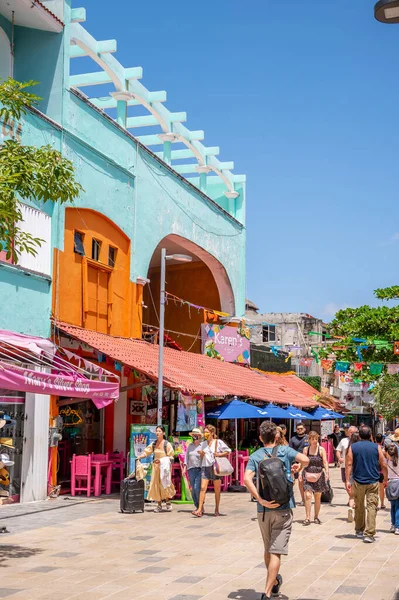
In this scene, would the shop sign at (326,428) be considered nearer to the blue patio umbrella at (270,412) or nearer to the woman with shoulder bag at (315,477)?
the blue patio umbrella at (270,412)

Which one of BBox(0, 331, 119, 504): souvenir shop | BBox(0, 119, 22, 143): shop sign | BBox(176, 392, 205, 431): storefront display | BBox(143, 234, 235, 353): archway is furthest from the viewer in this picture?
BBox(143, 234, 235, 353): archway

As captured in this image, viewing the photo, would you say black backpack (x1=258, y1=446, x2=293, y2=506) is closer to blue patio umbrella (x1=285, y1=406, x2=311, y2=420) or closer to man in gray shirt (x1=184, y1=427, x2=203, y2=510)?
man in gray shirt (x1=184, y1=427, x2=203, y2=510)

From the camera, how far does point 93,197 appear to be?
19609 mm

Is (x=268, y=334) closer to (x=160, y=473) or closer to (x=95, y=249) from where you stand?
(x=95, y=249)

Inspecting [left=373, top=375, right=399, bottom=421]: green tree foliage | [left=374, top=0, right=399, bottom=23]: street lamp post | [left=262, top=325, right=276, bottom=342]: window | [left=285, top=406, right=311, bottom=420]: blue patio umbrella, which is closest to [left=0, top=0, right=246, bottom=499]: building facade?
[left=285, top=406, right=311, bottom=420]: blue patio umbrella

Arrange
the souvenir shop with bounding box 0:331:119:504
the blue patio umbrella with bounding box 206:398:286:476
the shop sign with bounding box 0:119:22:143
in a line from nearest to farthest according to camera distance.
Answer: the souvenir shop with bounding box 0:331:119:504 < the shop sign with bounding box 0:119:22:143 < the blue patio umbrella with bounding box 206:398:286:476

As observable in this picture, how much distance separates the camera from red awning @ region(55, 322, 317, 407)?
18078 mm

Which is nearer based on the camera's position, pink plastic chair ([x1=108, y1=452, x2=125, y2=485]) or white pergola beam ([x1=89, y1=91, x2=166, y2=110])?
pink plastic chair ([x1=108, y1=452, x2=125, y2=485])

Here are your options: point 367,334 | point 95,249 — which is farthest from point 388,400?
point 95,249

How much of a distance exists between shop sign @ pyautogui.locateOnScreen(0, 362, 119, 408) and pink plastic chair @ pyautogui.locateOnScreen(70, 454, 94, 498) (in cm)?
479

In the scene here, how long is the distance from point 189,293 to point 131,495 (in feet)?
50.3

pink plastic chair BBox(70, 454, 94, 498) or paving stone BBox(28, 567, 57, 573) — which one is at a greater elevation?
pink plastic chair BBox(70, 454, 94, 498)

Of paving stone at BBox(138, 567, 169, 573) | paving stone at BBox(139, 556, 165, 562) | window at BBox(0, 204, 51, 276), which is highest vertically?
window at BBox(0, 204, 51, 276)

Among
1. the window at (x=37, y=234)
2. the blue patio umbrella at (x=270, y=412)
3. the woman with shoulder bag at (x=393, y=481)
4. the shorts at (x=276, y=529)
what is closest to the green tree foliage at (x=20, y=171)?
the shorts at (x=276, y=529)
